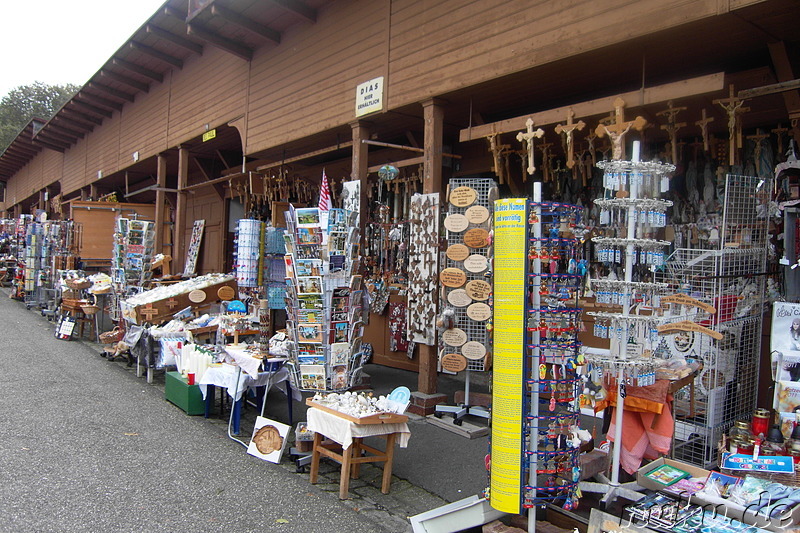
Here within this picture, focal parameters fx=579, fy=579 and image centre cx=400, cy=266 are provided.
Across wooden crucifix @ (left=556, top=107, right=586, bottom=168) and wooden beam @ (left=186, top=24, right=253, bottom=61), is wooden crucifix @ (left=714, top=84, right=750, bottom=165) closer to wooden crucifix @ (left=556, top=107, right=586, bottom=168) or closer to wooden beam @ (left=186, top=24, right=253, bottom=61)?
wooden crucifix @ (left=556, top=107, right=586, bottom=168)

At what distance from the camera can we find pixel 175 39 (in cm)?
1306

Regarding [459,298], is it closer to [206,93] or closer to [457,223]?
[457,223]

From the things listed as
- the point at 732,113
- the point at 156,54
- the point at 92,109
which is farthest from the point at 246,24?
the point at 92,109

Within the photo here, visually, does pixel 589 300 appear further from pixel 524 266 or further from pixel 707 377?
pixel 524 266

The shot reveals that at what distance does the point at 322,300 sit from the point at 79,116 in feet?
60.1

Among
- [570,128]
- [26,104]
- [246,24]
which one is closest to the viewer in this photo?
[570,128]

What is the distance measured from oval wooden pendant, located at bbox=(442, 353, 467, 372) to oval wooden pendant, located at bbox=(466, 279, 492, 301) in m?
0.74

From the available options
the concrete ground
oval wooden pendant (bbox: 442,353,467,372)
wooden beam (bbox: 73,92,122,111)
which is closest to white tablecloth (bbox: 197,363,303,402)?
the concrete ground

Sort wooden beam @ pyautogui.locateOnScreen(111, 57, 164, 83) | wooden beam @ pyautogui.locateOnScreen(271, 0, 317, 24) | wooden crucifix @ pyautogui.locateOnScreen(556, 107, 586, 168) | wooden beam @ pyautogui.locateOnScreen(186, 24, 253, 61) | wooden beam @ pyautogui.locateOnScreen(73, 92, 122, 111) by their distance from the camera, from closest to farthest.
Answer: wooden crucifix @ pyautogui.locateOnScreen(556, 107, 586, 168), wooden beam @ pyautogui.locateOnScreen(271, 0, 317, 24), wooden beam @ pyautogui.locateOnScreen(186, 24, 253, 61), wooden beam @ pyautogui.locateOnScreen(111, 57, 164, 83), wooden beam @ pyautogui.locateOnScreen(73, 92, 122, 111)

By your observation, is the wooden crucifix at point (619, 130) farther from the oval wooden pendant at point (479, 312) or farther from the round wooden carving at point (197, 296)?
the round wooden carving at point (197, 296)

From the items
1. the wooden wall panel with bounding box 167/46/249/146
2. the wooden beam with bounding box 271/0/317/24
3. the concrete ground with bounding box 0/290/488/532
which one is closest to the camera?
the concrete ground with bounding box 0/290/488/532

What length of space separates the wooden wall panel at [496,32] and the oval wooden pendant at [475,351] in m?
3.02

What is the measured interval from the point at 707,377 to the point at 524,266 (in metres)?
2.84

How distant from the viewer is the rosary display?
680 cm
